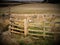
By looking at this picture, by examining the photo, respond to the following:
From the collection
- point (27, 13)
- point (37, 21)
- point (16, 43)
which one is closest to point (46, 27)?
point (37, 21)

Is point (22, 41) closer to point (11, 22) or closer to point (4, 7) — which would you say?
point (11, 22)

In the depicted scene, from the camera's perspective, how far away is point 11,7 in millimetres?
2246

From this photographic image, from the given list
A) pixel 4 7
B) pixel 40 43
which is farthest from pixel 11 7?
pixel 40 43

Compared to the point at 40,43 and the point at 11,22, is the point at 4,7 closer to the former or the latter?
the point at 11,22

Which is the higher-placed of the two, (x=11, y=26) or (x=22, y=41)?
(x=11, y=26)

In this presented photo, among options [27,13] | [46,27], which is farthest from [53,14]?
[27,13]

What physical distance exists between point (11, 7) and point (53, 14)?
0.73 m

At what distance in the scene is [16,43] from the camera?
7.34 feet

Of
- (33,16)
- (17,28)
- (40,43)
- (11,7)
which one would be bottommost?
(40,43)

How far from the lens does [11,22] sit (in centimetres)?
223

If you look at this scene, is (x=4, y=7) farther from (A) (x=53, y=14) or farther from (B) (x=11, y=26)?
(A) (x=53, y=14)

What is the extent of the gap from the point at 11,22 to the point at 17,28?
0.47 feet

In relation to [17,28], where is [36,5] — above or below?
above

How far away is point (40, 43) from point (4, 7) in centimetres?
87
